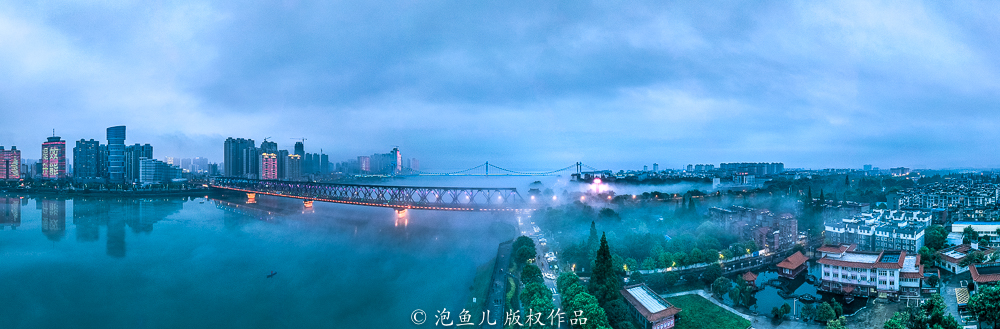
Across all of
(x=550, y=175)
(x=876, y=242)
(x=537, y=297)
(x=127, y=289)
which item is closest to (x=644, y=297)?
(x=537, y=297)

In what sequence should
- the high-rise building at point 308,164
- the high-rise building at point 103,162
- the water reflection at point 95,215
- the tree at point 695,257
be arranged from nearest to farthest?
the tree at point 695,257 < the water reflection at point 95,215 < the high-rise building at point 103,162 < the high-rise building at point 308,164

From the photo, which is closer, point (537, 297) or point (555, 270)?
point (537, 297)

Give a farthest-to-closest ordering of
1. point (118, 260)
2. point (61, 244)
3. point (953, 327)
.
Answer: point (61, 244) → point (118, 260) → point (953, 327)

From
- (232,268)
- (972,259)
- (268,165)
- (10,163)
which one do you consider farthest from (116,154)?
(972,259)

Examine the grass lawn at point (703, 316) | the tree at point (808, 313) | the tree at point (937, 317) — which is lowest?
the grass lawn at point (703, 316)

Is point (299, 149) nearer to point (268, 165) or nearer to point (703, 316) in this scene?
point (268, 165)

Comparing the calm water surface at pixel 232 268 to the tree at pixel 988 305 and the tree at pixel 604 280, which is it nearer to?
the tree at pixel 604 280

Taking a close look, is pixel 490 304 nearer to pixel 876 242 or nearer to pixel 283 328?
pixel 283 328

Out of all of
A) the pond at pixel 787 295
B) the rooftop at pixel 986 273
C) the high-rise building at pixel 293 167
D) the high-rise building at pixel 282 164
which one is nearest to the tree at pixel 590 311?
the pond at pixel 787 295
